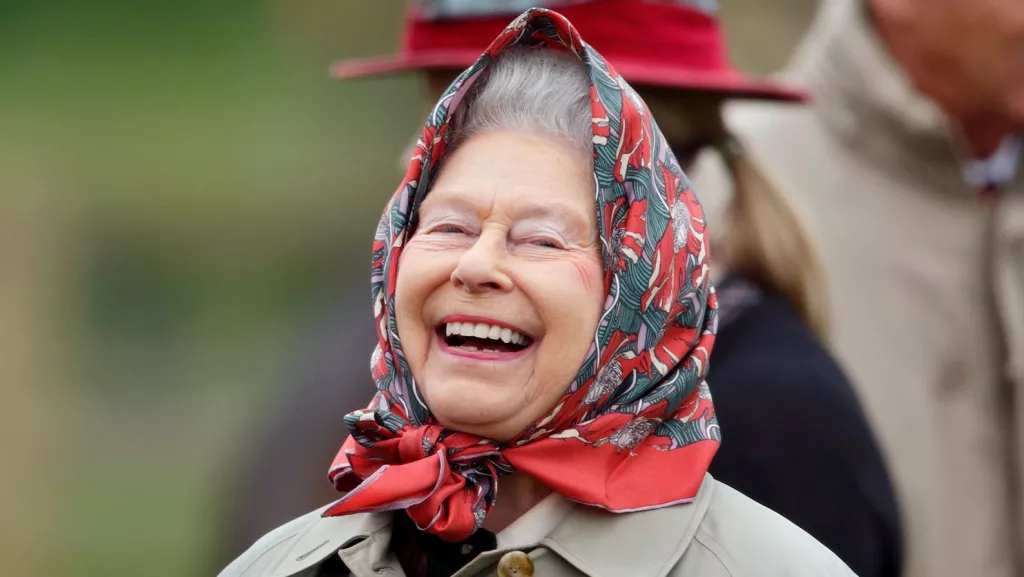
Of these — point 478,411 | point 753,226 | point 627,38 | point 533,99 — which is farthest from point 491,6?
point 478,411

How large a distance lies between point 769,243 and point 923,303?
731mm

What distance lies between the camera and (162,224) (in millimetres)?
9820

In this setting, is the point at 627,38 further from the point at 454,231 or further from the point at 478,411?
the point at 478,411

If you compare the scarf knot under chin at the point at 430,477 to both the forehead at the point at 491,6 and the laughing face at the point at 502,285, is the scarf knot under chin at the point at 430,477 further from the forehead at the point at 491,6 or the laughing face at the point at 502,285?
the forehead at the point at 491,6

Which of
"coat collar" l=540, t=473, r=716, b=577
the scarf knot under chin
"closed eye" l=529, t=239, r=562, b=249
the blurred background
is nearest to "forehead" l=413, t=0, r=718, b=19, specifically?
"closed eye" l=529, t=239, r=562, b=249

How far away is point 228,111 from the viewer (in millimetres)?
9992

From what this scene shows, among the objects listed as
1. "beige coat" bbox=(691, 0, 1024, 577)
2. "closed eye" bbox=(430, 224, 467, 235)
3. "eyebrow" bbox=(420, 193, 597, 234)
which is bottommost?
"beige coat" bbox=(691, 0, 1024, 577)

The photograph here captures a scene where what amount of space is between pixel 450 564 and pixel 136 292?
763 cm

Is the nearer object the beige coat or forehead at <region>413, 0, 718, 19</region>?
forehead at <region>413, 0, 718, 19</region>

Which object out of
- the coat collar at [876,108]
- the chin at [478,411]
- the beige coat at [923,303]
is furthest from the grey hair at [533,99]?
the coat collar at [876,108]

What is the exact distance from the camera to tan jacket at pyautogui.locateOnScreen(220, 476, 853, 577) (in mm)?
2129

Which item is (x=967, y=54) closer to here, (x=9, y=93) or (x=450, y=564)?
(x=450, y=564)

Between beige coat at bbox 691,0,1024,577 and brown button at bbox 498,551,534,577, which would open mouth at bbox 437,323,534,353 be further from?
beige coat at bbox 691,0,1024,577

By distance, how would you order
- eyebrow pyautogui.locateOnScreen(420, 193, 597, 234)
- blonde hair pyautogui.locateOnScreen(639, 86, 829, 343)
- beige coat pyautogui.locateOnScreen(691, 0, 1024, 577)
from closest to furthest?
eyebrow pyautogui.locateOnScreen(420, 193, 597, 234) < blonde hair pyautogui.locateOnScreen(639, 86, 829, 343) < beige coat pyautogui.locateOnScreen(691, 0, 1024, 577)
